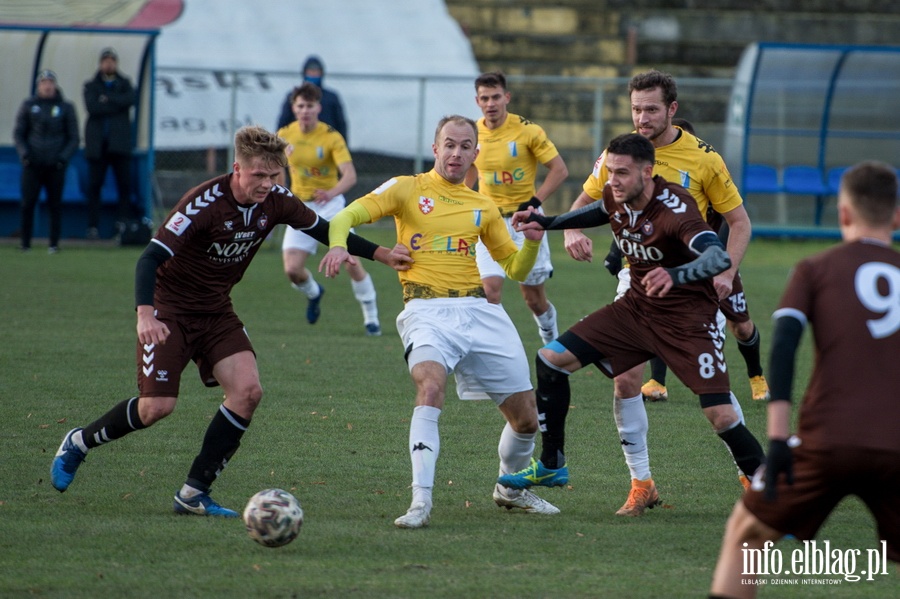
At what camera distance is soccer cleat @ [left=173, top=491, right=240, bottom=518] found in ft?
19.0

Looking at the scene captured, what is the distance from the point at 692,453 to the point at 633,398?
47.4 inches

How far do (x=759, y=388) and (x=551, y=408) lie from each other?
3.47 metres

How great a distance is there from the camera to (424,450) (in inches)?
225

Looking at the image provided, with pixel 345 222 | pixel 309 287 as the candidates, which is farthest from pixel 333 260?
pixel 309 287

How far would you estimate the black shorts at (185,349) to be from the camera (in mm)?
5949

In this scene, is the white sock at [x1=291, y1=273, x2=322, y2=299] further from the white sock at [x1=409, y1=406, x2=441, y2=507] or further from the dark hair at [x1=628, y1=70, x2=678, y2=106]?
the white sock at [x1=409, y1=406, x2=441, y2=507]

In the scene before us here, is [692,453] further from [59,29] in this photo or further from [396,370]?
[59,29]

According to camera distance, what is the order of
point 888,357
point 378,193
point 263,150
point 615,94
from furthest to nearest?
1. point 615,94
2. point 378,193
3. point 263,150
4. point 888,357

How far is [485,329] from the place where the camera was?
604 centimetres

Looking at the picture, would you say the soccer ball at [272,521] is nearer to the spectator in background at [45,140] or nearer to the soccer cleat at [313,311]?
the soccer cleat at [313,311]

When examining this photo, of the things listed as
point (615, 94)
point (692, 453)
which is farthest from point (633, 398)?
point (615, 94)

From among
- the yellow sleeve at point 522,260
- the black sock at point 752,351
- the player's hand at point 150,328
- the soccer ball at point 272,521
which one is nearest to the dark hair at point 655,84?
the yellow sleeve at point 522,260

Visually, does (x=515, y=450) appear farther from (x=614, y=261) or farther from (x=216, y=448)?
(x=614, y=261)

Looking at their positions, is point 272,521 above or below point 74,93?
below
